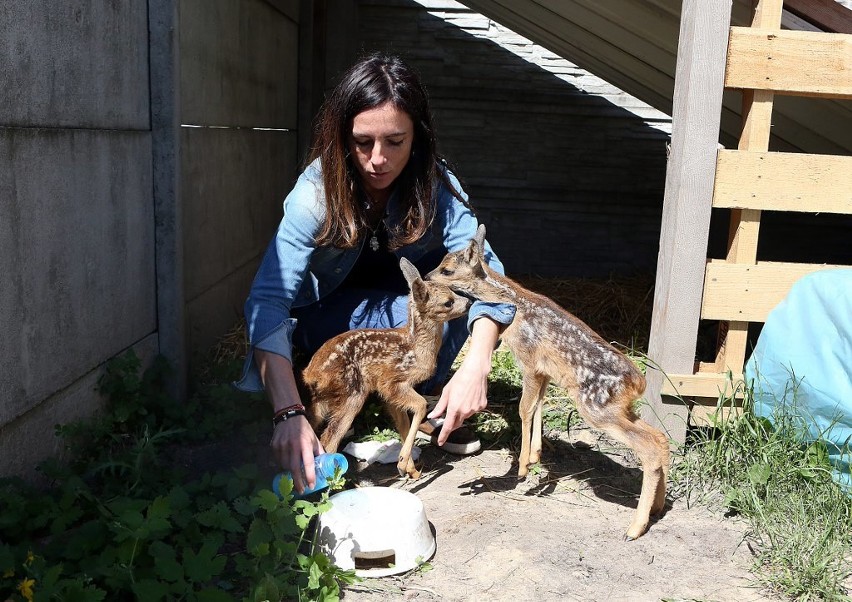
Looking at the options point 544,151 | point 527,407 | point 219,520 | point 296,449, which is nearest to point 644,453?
point 527,407

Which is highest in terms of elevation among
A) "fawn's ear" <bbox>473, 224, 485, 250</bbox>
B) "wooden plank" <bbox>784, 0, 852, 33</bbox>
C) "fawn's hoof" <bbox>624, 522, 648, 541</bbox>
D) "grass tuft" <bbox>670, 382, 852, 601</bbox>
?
"wooden plank" <bbox>784, 0, 852, 33</bbox>

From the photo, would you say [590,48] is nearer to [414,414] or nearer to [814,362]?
[814,362]

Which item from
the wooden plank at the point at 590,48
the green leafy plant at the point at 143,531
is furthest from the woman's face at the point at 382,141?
the wooden plank at the point at 590,48

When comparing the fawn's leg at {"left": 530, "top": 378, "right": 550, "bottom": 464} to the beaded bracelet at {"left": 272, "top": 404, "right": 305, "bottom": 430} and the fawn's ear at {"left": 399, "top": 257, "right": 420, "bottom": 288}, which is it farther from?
the beaded bracelet at {"left": 272, "top": 404, "right": 305, "bottom": 430}

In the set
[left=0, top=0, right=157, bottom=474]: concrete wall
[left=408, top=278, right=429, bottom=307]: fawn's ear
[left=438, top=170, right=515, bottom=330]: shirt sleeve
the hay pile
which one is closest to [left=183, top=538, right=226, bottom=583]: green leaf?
[left=0, top=0, right=157, bottom=474]: concrete wall

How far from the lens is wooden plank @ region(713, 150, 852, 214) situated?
410 centimetres

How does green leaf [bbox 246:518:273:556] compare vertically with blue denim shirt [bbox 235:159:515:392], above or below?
below

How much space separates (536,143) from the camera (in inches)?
346

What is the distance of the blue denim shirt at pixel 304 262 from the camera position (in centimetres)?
358

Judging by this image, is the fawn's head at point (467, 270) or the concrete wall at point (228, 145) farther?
the concrete wall at point (228, 145)

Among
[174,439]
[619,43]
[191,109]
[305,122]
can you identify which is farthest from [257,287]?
[305,122]

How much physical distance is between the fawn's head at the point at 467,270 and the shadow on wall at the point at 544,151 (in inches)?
191

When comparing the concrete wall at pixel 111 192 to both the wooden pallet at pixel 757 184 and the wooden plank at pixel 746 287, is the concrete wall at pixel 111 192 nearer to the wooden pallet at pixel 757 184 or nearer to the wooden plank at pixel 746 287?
the wooden pallet at pixel 757 184

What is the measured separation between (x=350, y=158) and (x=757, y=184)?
200 centimetres
